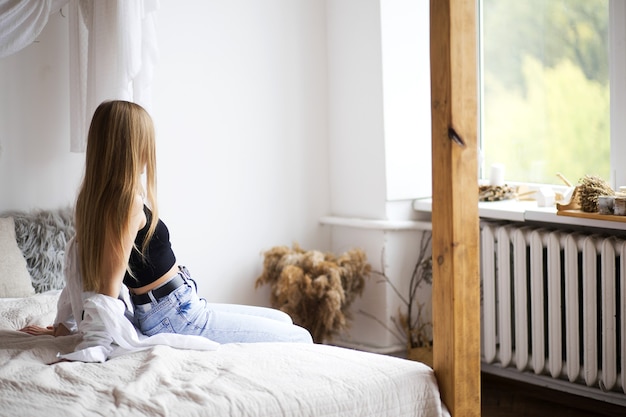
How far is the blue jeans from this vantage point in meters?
2.66

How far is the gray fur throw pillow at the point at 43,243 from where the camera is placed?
11.5ft

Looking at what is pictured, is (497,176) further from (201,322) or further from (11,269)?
(11,269)

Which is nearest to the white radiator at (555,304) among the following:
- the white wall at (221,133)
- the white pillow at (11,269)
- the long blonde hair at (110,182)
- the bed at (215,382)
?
the white wall at (221,133)

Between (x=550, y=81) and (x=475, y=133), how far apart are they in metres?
1.67

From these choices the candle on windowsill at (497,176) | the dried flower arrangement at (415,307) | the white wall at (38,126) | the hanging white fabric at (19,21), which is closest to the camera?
the hanging white fabric at (19,21)

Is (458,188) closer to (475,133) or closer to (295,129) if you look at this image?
(475,133)

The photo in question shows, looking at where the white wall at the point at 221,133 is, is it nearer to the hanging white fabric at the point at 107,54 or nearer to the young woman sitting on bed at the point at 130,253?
the hanging white fabric at the point at 107,54

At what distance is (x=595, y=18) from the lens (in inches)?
149

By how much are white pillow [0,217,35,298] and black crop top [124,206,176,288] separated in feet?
2.86

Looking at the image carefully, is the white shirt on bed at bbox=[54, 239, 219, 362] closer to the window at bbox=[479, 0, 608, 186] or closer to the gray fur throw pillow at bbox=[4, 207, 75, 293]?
the gray fur throw pillow at bbox=[4, 207, 75, 293]

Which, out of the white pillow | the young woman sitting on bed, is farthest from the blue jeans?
the white pillow

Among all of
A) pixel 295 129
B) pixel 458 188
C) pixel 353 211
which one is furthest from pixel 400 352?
pixel 458 188

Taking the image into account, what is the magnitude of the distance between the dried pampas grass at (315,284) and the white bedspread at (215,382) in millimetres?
1362

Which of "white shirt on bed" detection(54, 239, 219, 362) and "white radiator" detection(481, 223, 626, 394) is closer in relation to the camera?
"white shirt on bed" detection(54, 239, 219, 362)
